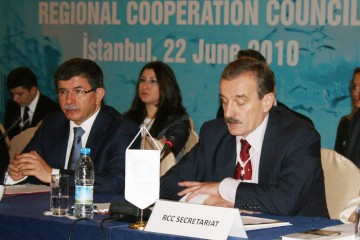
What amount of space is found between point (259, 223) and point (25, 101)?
6082 mm

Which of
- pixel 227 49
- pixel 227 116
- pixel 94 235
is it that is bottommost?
pixel 94 235

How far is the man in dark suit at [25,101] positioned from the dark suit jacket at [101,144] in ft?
12.3

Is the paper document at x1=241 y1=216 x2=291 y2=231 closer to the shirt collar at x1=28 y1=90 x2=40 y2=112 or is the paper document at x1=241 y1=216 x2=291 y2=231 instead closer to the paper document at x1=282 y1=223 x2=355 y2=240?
the paper document at x1=282 y1=223 x2=355 y2=240

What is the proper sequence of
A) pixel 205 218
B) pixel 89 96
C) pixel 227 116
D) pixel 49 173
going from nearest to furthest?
1. pixel 205 218
2. pixel 227 116
3. pixel 49 173
4. pixel 89 96

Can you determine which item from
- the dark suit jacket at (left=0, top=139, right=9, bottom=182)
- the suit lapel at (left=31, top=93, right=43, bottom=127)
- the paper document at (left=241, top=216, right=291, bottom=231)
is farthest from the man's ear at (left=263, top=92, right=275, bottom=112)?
the suit lapel at (left=31, top=93, right=43, bottom=127)

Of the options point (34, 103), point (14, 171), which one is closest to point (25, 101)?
point (34, 103)

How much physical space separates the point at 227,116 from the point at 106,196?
2.58 feet

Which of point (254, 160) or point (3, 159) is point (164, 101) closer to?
point (3, 159)

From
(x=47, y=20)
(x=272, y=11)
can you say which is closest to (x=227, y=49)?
(x=272, y=11)

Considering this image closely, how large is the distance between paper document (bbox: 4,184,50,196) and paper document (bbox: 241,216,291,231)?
140 centimetres

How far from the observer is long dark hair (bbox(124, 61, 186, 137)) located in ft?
23.4

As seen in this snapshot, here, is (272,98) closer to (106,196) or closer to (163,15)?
(106,196)

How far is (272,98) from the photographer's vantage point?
4.11 metres

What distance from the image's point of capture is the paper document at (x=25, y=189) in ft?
14.1
